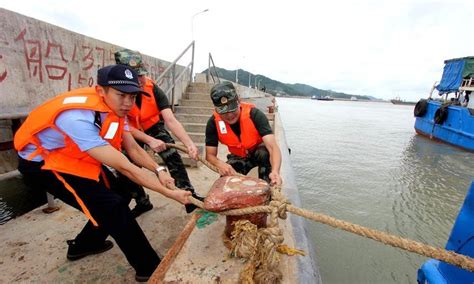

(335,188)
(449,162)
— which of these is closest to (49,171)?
(335,188)

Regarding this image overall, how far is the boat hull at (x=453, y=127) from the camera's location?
12.2 meters

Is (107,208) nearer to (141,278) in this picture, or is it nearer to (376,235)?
(141,278)

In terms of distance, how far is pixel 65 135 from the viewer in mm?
1845

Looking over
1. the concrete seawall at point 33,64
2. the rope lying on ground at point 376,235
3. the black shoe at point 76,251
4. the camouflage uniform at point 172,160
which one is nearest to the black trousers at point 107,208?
the black shoe at point 76,251

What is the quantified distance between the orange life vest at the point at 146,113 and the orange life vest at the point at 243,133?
888mm

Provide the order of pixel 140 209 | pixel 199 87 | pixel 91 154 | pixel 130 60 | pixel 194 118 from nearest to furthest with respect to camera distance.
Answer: pixel 91 154, pixel 130 60, pixel 140 209, pixel 194 118, pixel 199 87

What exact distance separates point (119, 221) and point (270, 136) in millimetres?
1698

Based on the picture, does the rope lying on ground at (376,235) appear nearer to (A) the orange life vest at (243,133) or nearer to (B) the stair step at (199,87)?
(A) the orange life vest at (243,133)

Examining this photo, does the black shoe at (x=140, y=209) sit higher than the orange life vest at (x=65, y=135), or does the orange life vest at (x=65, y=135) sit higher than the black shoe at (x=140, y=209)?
the orange life vest at (x=65, y=135)

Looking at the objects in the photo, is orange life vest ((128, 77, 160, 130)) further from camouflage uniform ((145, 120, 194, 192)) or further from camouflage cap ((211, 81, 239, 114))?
camouflage cap ((211, 81, 239, 114))

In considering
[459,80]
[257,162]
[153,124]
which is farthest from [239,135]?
[459,80]

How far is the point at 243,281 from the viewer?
1474 mm

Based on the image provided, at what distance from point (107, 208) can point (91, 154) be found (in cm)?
42

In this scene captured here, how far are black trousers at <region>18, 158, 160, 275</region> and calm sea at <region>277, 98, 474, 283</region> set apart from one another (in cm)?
262
